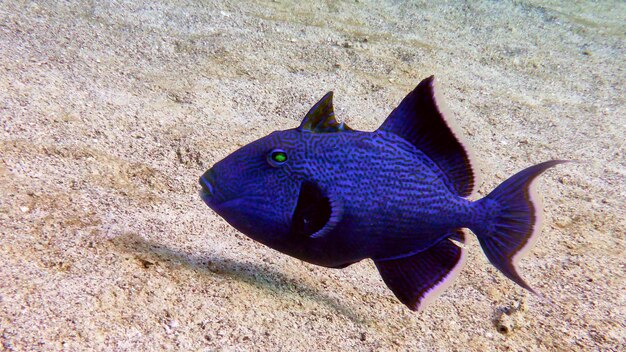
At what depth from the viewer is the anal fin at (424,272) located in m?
1.65

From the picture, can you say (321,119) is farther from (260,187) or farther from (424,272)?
(424,272)

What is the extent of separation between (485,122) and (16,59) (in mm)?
4005

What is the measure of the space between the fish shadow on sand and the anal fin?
440 millimetres

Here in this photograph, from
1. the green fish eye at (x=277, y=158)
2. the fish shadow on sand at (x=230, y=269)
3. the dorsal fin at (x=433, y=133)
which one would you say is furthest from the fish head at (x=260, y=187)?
the fish shadow on sand at (x=230, y=269)

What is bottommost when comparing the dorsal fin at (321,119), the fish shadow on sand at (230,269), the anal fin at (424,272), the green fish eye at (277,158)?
the fish shadow on sand at (230,269)

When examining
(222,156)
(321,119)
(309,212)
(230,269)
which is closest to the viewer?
(309,212)

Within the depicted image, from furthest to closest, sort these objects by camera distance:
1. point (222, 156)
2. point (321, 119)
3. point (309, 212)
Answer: point (222, 156)
point (321, 119)
point (309, 212)

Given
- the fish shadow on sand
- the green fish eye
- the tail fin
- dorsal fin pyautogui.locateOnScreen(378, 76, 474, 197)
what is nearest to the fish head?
the green fish eye

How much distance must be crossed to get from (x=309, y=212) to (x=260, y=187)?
21cm

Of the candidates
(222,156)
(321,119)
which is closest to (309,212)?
(321,119)

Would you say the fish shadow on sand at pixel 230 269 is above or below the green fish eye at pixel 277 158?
below

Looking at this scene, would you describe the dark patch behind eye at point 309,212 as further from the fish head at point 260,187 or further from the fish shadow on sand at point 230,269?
the fish shadow on sand at point 230,269

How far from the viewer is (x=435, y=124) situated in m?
1.65

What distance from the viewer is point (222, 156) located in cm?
292
